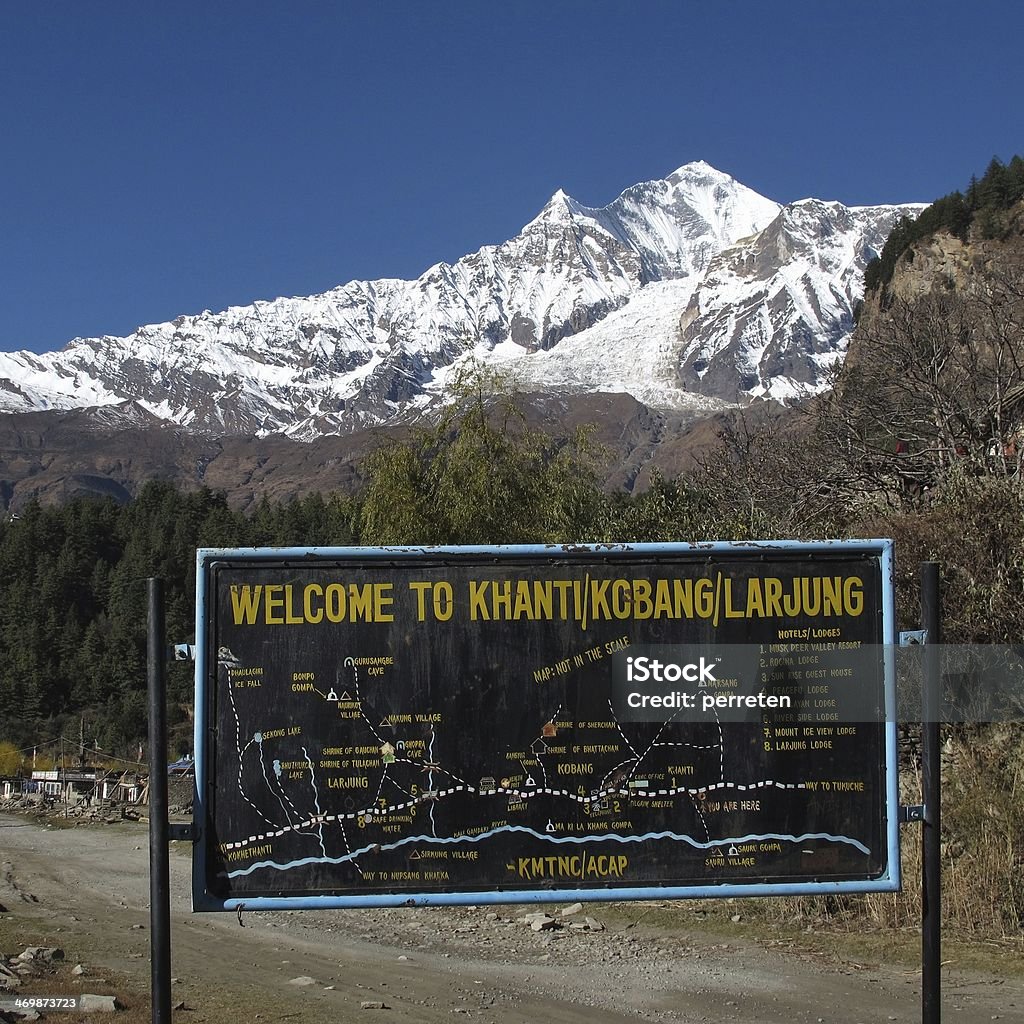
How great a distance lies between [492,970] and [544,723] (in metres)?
6.00

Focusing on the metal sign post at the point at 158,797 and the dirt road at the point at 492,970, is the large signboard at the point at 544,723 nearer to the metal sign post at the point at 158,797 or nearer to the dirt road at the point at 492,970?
the metal sign post at the point at 158,797

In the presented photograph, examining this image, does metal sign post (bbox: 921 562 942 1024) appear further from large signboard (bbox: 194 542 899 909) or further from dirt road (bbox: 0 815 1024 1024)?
dirt road (bbox: 0 815 1024 1024)

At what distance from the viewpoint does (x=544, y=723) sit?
5.70 m

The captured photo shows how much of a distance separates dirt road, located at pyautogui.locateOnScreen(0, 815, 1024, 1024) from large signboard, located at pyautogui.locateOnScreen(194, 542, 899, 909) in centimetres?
361

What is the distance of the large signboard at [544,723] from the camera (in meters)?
5.61

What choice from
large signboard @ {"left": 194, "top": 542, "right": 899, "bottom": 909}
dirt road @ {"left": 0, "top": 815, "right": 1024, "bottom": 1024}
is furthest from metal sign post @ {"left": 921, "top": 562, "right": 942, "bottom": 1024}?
dirt road @ {"left": 0, "top": 815, "right": 1024, "bottom": 1024}

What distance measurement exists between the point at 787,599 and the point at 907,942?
6.15 m

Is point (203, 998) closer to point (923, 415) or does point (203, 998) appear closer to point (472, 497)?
point (472, 497)

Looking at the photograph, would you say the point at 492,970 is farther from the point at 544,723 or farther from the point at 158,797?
the point at 158,797

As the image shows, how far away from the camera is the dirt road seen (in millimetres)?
8969

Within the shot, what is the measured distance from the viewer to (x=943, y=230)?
106 m

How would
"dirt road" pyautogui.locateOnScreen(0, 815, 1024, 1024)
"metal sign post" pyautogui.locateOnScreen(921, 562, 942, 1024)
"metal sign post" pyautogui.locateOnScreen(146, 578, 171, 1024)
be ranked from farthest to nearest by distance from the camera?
"dirt road" pyautogui.locateOnScreen(0, 815, 1024, 1024) < "metal sign post" pyautogui.locateOnScreen(921, 562, 942, 1024) < "metal sign post" pyautogui.locateOnScreen(146, 578, 171, 1024)

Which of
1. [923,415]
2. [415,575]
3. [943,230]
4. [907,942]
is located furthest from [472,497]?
[943,230]

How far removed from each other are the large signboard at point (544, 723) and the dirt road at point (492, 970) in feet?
11.8
